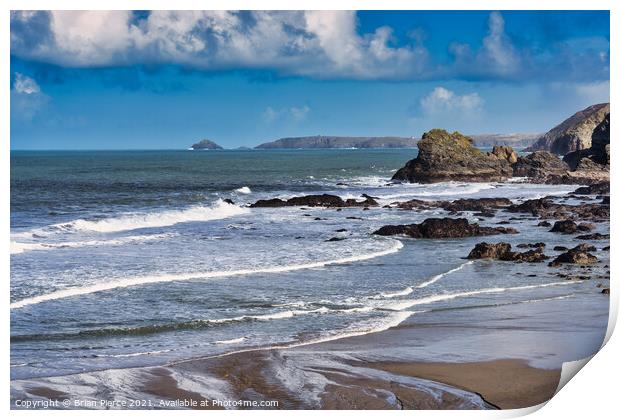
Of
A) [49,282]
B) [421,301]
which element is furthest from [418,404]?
[49,282]

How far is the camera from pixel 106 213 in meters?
24.9

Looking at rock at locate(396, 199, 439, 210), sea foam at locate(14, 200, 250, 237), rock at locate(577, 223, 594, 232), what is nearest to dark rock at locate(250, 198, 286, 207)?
sea foam at locate(14, 200, 250, 237)

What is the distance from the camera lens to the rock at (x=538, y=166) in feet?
150

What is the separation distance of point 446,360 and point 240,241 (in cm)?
1038

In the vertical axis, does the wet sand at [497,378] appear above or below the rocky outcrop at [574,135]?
below

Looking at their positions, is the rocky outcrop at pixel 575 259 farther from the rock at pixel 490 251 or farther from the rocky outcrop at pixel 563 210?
the rocky outcrop at pixel 563 210

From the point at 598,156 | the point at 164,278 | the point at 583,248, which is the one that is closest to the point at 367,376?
the point at 164,278

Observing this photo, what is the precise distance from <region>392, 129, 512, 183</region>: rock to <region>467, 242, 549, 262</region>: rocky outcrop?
2728 centimetres

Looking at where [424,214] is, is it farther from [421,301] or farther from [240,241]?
[421,301]

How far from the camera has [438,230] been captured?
1922cm

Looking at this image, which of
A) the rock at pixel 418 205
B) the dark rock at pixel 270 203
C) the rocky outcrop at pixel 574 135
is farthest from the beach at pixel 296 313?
the rocky outcrop at pixel 574 135

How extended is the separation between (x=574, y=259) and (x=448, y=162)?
29.3m

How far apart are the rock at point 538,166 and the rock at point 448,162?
6.60 ft

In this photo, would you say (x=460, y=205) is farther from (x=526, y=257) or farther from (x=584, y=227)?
(x=526, y=257)
